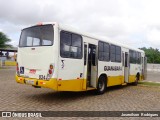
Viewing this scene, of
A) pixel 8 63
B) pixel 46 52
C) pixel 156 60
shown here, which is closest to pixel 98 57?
pixel 46 52

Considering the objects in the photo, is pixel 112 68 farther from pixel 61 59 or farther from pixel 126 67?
pixel 61 59

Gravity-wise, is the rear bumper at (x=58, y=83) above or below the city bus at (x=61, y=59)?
below

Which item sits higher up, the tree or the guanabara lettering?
the tree

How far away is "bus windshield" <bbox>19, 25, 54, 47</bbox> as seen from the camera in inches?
390

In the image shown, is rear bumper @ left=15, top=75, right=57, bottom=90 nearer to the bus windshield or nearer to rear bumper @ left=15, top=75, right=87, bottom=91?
rear bumper @ left=15, top=75, right=87, bottom=91

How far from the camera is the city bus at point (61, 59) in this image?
31.4ft

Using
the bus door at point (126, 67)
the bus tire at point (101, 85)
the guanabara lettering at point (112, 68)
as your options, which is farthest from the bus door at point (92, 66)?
the bus door at point (126, 67)

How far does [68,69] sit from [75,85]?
83cm

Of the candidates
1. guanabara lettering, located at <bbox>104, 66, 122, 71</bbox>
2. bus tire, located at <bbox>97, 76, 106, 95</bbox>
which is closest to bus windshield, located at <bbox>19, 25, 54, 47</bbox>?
bus tire, located at <bbox>97, 76, 106, 95</bbox>

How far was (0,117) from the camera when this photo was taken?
7.39m

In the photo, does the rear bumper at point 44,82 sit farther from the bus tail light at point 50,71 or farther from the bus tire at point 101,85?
the bus tire at point 101,85

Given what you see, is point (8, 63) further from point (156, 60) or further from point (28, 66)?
point (156, 60)

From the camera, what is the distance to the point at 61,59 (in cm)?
972

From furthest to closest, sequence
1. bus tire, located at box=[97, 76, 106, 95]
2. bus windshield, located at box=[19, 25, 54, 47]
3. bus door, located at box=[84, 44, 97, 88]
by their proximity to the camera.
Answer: bus tire, located at box=[97, 76, 106, 95], bus door, located at box=[84, 44, 97, 88], bus windshield, located at box=[19, 25, 54, 47]
